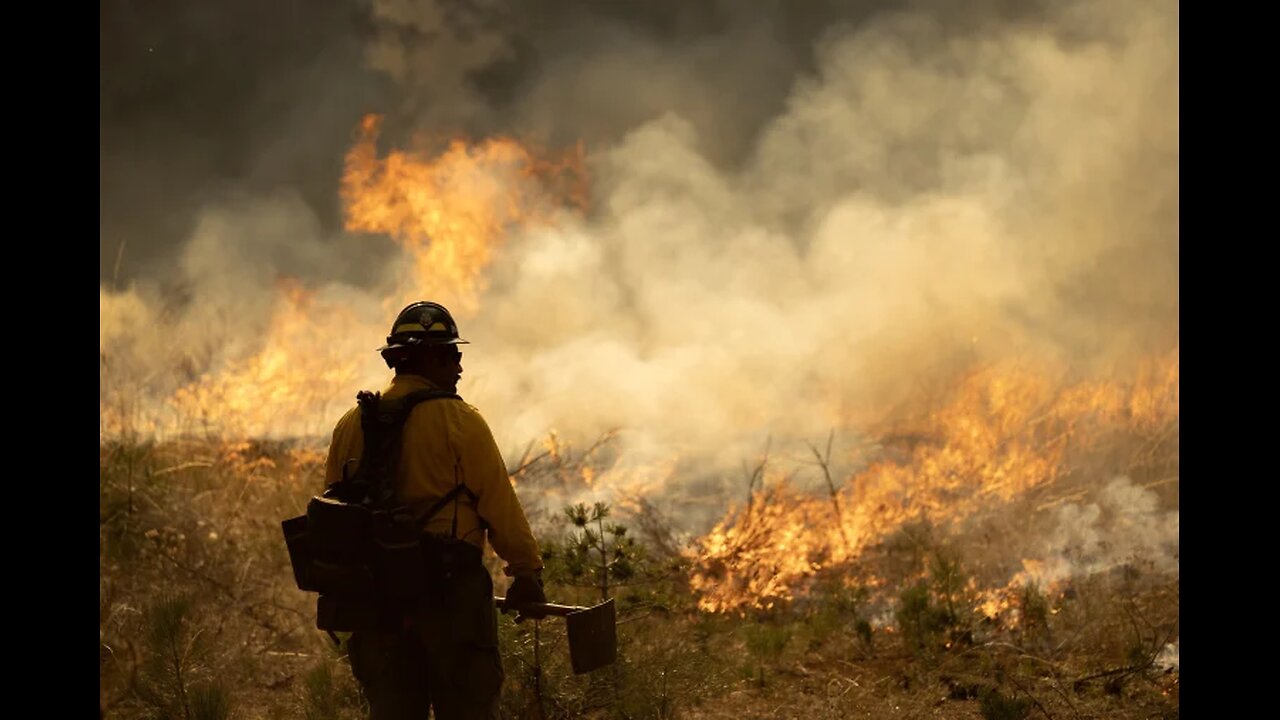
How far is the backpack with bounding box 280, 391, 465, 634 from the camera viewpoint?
165 inches

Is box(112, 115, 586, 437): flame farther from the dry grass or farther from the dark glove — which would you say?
the dark glove

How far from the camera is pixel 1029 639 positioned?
798cm

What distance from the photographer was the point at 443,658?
434 cm

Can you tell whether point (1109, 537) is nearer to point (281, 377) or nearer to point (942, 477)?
point (942, 477)

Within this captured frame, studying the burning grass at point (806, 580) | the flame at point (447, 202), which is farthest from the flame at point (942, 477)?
the flame at point (447, 202)

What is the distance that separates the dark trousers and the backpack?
16 cm

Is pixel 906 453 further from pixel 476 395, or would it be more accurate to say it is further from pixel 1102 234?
pixel 476 395

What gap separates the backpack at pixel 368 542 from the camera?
4195 millimetres

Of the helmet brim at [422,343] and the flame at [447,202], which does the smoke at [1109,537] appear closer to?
the helmet brim at [422,343]

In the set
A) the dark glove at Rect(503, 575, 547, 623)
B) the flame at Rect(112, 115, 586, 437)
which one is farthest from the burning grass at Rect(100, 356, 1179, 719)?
the dark glove at Rect(503, 575, 547, 623)

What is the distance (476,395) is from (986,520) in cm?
627
